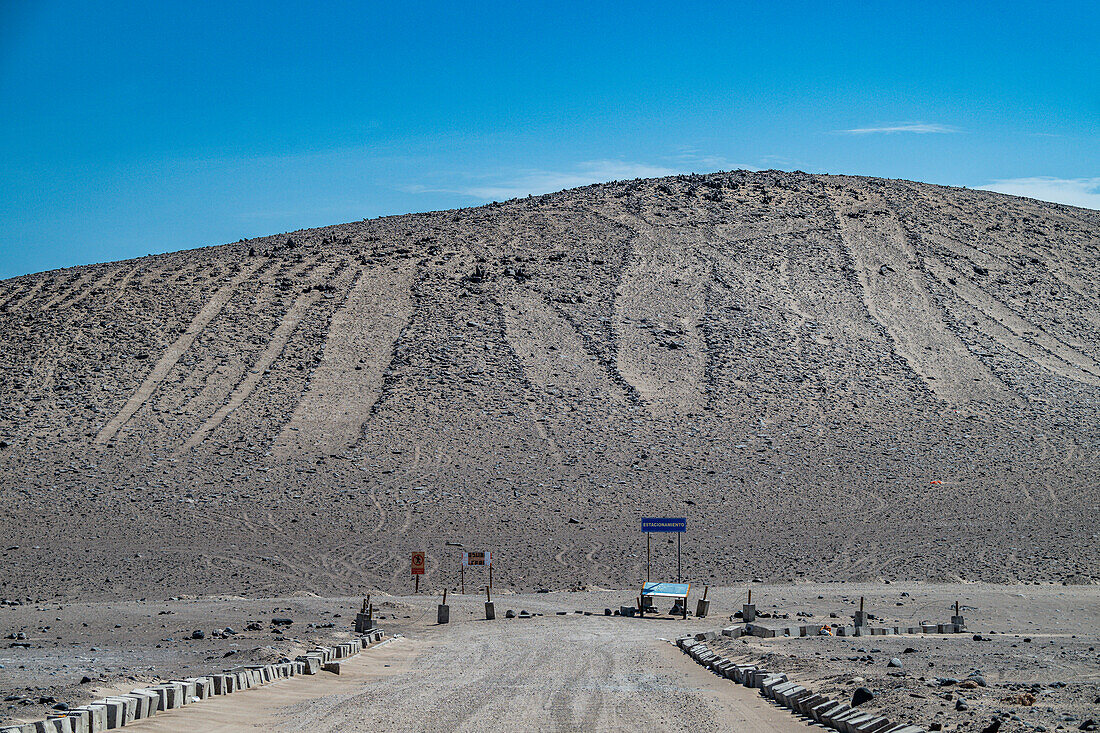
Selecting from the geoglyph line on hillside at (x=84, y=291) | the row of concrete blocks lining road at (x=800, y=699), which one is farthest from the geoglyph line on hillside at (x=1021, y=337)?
the geoglyph line on hillside at (x=84, y=291)

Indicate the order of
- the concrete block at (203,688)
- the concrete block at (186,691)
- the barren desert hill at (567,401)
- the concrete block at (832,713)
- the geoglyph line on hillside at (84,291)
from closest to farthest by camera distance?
1. the concrete block at (832,713)
2. the concrete block at (186,691)
3. the concrete block at (203,688)
4. the barren desert hill at (567,401)
5. the geoglyph line on hillside at (84,291)

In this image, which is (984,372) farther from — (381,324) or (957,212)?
(381,324)

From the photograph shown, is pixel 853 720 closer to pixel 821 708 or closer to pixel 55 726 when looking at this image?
pixel 821 708

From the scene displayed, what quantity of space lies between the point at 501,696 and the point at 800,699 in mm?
3192

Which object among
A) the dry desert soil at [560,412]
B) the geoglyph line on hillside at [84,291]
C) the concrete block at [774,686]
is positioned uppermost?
the geoglyph line on hillside at [84,291]

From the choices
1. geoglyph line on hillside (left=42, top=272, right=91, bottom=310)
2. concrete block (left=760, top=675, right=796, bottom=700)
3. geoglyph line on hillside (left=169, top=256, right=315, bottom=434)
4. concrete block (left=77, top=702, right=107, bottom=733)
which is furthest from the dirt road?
geoglyph line on hillside (left=42, top=272, right=91, bottom=310)

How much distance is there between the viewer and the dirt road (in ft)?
33.5

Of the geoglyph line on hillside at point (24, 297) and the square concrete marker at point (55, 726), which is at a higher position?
the geoglyph line on hillside at point (24, 297)

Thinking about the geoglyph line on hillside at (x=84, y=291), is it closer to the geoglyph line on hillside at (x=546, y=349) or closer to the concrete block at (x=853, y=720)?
the geoglyph line on hillside at (x=546, y=349)

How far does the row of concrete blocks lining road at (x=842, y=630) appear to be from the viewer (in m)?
18.0

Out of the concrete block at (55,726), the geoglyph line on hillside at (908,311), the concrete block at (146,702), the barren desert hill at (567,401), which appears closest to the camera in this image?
the concrete block at (55,726)

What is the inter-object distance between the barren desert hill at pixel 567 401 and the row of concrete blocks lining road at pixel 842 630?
8473 millimetres

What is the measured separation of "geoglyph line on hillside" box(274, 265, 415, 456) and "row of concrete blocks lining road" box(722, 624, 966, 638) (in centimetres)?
2001

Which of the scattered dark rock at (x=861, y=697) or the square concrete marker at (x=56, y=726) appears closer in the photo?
the square concrete marker at (x=56, y=726)
